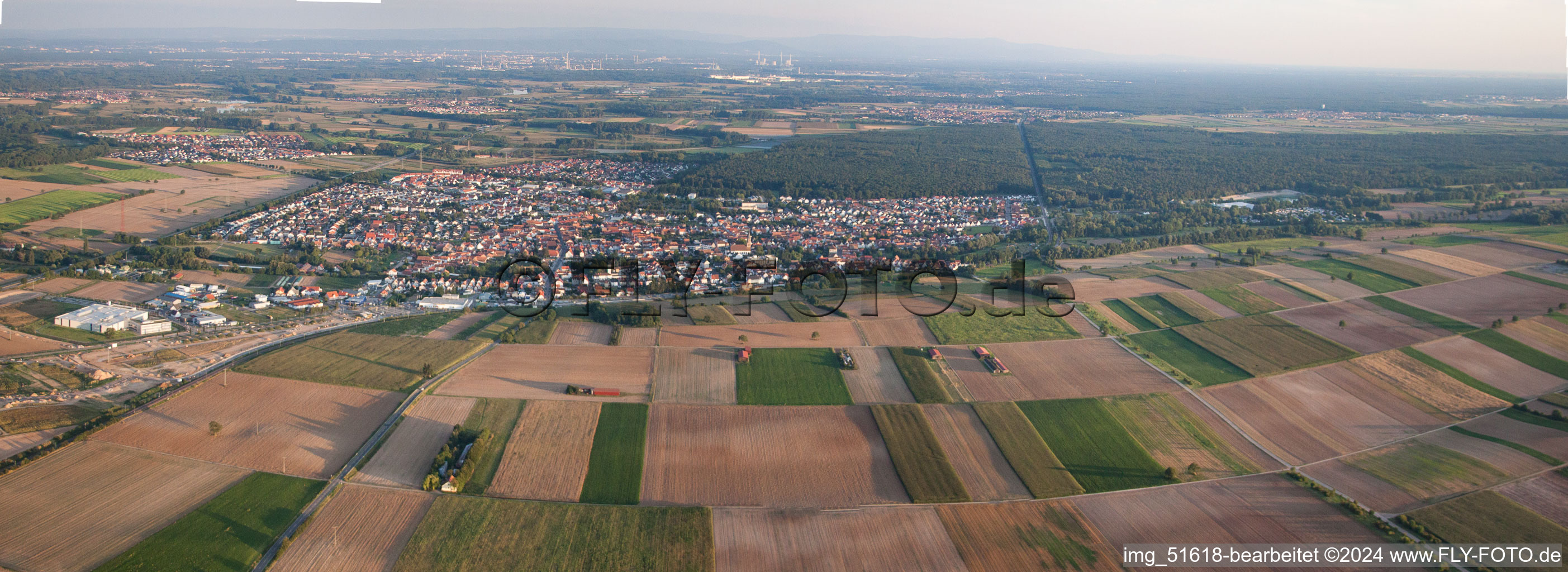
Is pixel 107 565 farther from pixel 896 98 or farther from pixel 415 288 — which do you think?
pixel 896 98

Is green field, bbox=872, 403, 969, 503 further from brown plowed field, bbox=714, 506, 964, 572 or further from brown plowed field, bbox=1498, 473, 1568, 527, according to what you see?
brown plowed field, bbox=1498, 473, 1568, 527

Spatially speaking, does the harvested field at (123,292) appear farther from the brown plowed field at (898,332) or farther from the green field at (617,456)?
the brown plowed field at (898,332)

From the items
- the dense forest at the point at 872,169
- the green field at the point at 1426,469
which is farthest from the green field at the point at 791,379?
the dense forest at the point at 872,169

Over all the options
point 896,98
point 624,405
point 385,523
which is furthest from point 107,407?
point 896,98

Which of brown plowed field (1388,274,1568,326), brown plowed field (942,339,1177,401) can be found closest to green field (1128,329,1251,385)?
brown plowed field (942,339,1177,401)

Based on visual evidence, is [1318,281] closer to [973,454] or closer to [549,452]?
[973,454]

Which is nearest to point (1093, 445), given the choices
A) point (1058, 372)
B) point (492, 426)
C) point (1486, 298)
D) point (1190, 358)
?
point (1058, 372)
